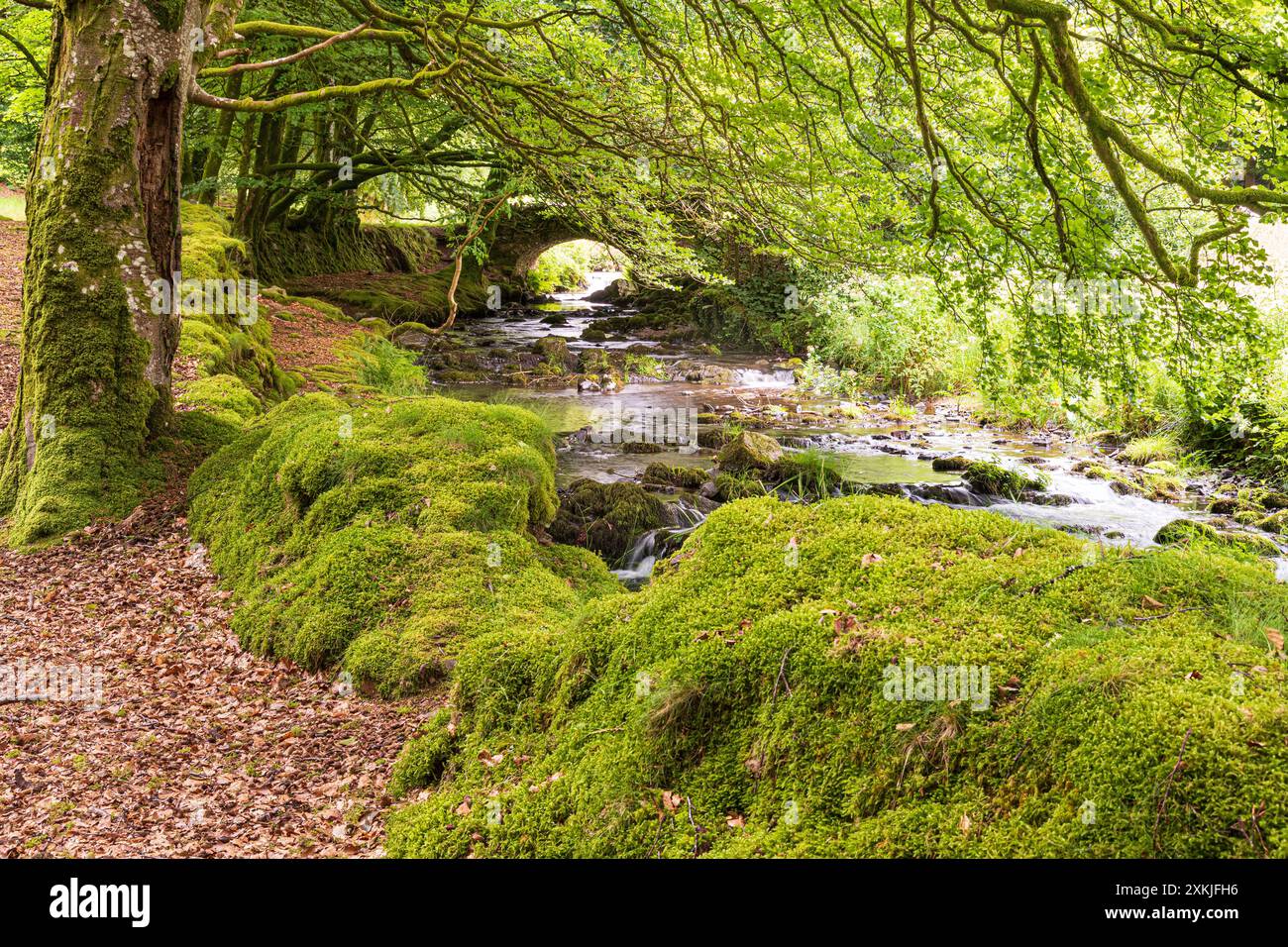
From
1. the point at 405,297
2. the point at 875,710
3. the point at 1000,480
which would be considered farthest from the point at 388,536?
the point at 405,297

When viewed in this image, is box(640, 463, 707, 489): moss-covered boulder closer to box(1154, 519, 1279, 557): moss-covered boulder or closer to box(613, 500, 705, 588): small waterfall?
box(613, 500, 705, 588): small waterfall

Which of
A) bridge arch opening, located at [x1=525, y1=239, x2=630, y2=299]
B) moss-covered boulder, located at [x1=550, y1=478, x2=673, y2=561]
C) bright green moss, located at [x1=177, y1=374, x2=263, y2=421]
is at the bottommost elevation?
moss-covered boulder, located at [x1=550, y1=478, x2=673, y2=561]

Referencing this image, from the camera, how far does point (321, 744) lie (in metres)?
5.03

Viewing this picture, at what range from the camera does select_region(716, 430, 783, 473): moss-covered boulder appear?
13.5 m

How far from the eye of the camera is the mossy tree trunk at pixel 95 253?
24.2 ft

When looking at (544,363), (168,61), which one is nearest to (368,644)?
(168,61)

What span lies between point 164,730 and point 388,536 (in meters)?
2.14

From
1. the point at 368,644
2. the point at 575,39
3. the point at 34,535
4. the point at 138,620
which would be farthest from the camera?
the point at 575,39

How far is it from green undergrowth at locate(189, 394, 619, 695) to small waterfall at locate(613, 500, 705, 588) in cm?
145

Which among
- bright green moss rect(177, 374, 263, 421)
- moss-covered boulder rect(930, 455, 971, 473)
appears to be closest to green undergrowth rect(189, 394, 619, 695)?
bright green moss rect(177, 374, 263, 421)

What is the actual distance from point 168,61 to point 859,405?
15024 mm

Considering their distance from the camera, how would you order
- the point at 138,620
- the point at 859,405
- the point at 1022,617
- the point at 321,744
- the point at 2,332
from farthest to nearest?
the point at 859,405 → the point at 2,332 → the point at 138,620 → the point at 321,744 → the point at 1022,617

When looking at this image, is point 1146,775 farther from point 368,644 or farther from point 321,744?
point 368,644

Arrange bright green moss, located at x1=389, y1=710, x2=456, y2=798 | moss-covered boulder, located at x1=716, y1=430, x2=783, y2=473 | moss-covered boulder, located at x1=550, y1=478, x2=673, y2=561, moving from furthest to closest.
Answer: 1. moss-covered boulder, located at x1=716, y1=430, x2=783, y2=473
2. moss-covered boulder, located at x1=550, y1=478, x2=673, y2=561
3. bright green moss, located at x1=389, y1=710, x2=456, y2=798
